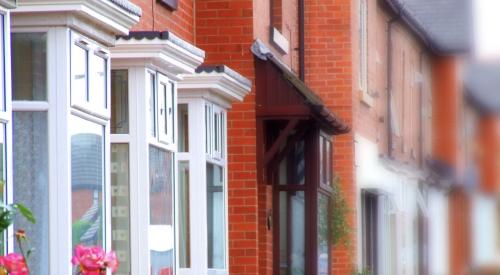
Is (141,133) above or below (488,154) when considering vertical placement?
above

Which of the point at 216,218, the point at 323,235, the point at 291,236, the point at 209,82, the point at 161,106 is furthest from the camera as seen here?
the point at 323,235

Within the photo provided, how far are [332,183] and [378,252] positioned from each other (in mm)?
4398

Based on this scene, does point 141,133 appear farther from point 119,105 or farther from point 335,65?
point 335,65

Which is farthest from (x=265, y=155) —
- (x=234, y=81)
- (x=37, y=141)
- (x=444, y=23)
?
(x=444, y=23)

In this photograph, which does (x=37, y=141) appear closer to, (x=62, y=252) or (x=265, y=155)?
(x=62, y=252)

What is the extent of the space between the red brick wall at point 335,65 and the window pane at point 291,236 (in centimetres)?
263

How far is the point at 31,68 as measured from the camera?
20.6ft

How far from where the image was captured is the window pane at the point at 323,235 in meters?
14.2

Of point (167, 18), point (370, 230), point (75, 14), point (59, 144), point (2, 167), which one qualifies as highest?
point (167, 18)

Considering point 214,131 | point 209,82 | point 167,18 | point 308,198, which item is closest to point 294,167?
point 308,198

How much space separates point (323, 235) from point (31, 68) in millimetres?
9072

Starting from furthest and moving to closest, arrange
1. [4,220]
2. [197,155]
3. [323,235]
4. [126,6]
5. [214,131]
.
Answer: [323,235], [214,131], [197,155], [126,6], [4,220]

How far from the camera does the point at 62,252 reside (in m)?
6.11

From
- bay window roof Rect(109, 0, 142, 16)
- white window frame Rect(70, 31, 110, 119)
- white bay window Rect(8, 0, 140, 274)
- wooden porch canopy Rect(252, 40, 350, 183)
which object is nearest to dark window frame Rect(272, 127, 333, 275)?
wooden porch canopy Rect(252, 40, 350, 183)
